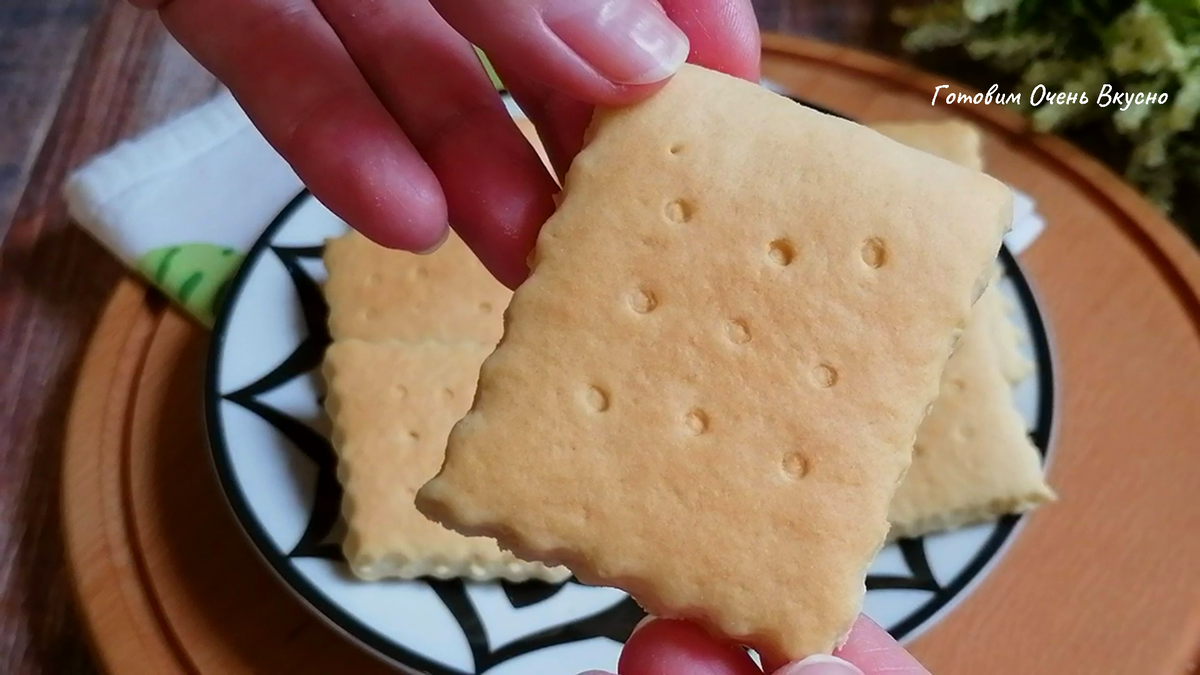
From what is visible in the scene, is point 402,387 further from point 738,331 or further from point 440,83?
point 738,331

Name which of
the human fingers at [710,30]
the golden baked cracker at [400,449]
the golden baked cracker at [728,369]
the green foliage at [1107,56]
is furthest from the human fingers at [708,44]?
the green foliage at [1107,56]

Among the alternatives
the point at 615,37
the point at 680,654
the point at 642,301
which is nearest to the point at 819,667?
the point at 680,654

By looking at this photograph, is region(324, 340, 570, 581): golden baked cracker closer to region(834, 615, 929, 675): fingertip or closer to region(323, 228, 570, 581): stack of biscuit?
region(323, 228, 570, 581): stack of biscuit

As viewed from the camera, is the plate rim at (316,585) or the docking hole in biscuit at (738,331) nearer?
the docking hole in biscuit at (738,331)

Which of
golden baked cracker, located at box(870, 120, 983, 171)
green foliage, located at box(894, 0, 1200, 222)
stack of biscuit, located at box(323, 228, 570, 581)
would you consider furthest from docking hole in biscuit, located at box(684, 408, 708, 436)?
green foliage, located at box(894, 0, 1200, 222)

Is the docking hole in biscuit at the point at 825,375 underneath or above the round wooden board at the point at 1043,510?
above

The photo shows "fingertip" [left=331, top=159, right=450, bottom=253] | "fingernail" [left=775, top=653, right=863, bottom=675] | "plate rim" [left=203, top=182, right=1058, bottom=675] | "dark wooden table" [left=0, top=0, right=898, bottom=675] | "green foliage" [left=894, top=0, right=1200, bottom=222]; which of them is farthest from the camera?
"green foliage" [left=894, top=0, right=1200, bottom=222]

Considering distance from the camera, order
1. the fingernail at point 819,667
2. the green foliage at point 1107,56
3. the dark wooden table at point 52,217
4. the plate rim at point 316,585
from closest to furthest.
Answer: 1. the fingernail at point 819,667
2. the plate rim at point 316,585
3. the dark wooden table at point 52,217
4. the green foliage at point 1107,56

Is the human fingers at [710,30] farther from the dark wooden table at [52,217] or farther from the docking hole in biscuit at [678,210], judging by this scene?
the dark wooden table at [52,217]
